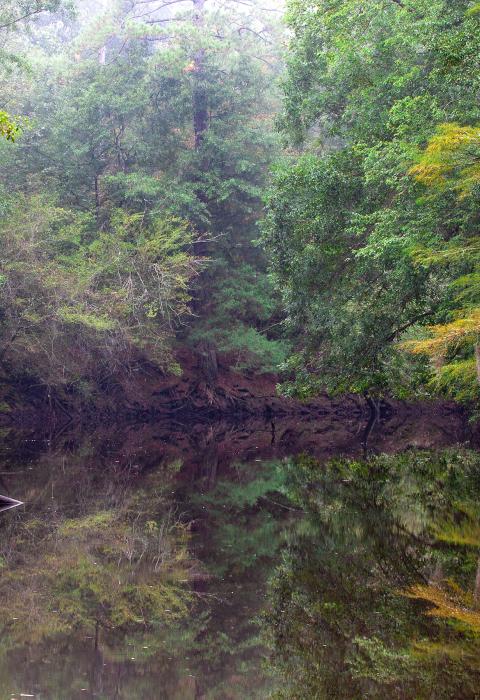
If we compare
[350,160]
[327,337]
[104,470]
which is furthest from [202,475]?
[350,160]

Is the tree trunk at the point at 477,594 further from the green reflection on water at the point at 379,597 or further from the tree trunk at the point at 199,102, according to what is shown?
the tree trunk at the point at 199,102

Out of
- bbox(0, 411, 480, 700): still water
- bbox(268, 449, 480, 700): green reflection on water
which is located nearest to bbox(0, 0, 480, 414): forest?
bbox(268, 449, 480, 700): green reflection on water

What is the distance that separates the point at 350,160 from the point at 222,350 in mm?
12105

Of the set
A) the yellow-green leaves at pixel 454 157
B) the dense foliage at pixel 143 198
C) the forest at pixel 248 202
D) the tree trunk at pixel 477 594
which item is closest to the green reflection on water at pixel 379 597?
the tree trunk at pixel 477 594

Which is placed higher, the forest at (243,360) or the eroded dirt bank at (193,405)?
the forest at (243,360)

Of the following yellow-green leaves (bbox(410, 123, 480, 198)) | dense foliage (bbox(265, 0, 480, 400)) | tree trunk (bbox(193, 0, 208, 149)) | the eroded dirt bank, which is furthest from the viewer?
tree trunk (bbox(193, 0, 208, 149))

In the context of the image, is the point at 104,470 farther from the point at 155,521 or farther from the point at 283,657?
the point at 283,657

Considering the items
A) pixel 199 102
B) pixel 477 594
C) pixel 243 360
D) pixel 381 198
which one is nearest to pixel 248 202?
pixel 199 102

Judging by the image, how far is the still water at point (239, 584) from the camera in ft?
18.5

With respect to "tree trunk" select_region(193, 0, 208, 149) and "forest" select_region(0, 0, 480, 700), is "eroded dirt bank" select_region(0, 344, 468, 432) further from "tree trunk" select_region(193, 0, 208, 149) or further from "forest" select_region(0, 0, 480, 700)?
"tree trunk" select_region(193, 0, 208, 149)

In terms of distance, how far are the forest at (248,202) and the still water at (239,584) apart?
2.99m

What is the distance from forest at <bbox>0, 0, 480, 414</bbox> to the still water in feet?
9.80

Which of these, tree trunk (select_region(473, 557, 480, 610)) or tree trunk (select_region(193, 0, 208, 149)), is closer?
tree trunk (select_region(473, 557, 480, 610))

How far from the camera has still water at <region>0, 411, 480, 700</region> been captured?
18.5ft
